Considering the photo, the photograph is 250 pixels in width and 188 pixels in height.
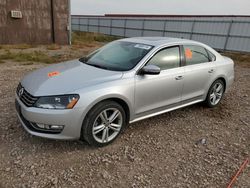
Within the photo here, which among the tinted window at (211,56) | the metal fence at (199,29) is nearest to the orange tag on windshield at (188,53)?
the tinted window at (211,56)

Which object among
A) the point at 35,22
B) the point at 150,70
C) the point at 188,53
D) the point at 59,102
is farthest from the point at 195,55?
the point at 35,22

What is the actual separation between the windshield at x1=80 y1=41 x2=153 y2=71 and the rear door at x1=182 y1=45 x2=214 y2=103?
0.82 meters

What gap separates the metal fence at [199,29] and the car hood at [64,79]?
40.0 ft

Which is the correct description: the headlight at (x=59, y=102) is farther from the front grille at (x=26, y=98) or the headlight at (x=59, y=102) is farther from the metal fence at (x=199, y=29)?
the metal fence at (x=199, y=29)

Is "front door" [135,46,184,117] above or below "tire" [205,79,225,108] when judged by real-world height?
above

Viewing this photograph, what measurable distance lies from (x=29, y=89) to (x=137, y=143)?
1.64 metres

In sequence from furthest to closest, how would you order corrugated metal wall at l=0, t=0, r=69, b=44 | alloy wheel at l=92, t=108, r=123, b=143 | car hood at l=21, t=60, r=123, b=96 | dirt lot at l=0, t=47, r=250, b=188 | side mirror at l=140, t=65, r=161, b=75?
corrugated metal wall at l=0, t=0, r=69, b=44, side mirror at l=140, t=65, r=161, b=75, alloy wheel at l=92, t=108, r=123, b=143, car hood at l=21, t=60, r=123, b=96, dirt lot at l=0, t=47, r=250, b=188

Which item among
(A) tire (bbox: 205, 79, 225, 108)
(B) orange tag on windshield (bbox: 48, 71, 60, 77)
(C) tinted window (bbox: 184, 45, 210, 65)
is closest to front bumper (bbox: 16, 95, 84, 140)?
(B) orange tag on windshield (bbox: 48, 71, 60, 77)

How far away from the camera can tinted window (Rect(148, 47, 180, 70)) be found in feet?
10.6

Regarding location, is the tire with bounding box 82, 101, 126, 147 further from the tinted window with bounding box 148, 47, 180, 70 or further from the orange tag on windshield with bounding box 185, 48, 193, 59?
the orange tag on windshield with bounding box 185, 48, 193, 59

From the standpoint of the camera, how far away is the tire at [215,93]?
416cm

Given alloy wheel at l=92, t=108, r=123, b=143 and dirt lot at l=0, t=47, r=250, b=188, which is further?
alloy wheel at l=92, t=108, r=123, b=143

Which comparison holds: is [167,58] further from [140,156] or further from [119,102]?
[140,156]

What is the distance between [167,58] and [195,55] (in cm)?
75
